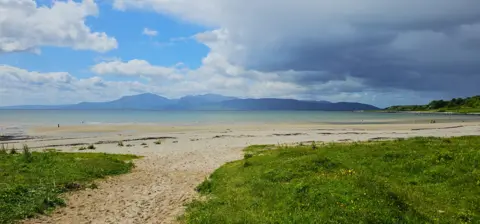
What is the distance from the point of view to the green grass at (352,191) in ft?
48.6

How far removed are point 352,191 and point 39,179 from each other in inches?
820

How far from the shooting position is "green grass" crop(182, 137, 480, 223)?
1480 centimetres

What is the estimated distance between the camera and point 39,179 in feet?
83.1

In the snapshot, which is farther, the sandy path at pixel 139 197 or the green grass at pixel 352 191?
the sandy path at pixel 139 197

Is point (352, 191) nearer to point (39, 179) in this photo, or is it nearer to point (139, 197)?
point (139, 197)

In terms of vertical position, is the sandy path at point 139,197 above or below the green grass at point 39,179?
below

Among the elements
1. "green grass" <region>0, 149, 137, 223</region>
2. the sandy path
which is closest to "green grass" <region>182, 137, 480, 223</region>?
the sandy path

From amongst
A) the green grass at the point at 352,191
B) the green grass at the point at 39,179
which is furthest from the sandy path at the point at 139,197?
the green grass at the point at 352,191

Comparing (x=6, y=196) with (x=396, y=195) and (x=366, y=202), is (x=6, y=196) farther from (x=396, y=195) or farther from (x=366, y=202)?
(x=396, y=195)

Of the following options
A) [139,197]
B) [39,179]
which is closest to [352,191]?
[139,197]

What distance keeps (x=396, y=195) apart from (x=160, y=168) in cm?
2498

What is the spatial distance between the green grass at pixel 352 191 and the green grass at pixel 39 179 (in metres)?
8.11

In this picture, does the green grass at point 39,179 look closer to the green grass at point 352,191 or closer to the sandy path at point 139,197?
Answer: the sandy path at point 139,197

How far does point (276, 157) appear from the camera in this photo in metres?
31.3
